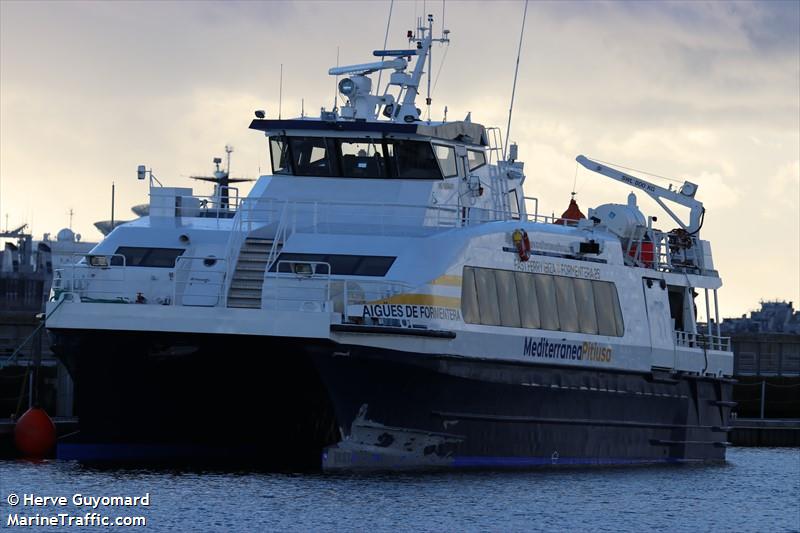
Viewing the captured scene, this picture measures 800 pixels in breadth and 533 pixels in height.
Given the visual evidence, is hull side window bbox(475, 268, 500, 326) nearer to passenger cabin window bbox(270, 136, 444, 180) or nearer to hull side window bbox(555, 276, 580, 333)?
hull side window bbox(555, 276, 580, 333)

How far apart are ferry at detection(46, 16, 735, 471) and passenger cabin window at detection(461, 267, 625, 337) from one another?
40 mm

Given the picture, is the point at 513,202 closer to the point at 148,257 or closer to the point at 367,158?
the point at 367,158

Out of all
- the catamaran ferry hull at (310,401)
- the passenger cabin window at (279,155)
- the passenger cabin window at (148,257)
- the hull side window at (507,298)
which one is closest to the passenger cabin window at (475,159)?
the passenger cabin window at (279,155)

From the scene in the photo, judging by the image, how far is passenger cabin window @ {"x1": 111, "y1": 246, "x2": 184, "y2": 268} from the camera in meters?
29.7

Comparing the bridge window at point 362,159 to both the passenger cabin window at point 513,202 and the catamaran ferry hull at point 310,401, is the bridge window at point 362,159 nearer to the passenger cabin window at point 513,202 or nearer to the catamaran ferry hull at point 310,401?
the passenger cabin window at point 513,202

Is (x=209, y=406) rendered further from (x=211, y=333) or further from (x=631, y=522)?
(x=631, y=522)

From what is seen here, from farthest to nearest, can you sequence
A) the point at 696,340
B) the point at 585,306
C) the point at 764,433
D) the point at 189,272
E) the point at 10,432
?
the point at 764,433, the point at 696,340, the point at 10,432, the point at 585,306, the point at 189,272

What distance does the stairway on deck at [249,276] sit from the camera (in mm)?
28578

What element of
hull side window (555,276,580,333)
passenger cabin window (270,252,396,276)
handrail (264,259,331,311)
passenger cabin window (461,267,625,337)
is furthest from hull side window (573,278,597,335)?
handrail (264,259,331,311)

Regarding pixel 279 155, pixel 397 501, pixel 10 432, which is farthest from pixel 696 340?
pixel 10 432

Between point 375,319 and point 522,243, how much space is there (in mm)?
3543

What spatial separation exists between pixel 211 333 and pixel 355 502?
3355mm

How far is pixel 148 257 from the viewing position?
29812 millimetres

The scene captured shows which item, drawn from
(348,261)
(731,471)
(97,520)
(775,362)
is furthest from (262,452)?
(775,362)
